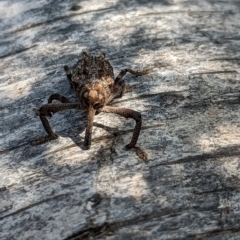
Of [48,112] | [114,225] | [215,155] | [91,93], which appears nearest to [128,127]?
[91,93]

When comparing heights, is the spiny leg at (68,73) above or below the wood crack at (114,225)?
above

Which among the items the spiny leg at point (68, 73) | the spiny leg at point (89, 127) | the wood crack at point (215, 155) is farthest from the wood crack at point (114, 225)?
the spiny leg at point (68, 73)

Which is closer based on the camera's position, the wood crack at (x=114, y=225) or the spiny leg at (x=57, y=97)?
the wood crack at (x=114, y=225)

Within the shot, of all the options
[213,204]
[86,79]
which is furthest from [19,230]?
[86,79]

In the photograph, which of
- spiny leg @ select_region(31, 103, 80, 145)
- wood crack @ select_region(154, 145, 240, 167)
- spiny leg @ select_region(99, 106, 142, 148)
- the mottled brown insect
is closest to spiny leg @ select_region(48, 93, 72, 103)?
the mottled brown insect

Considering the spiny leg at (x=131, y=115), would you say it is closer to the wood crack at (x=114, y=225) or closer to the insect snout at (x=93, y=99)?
the insect snout at (x=93, y=99)

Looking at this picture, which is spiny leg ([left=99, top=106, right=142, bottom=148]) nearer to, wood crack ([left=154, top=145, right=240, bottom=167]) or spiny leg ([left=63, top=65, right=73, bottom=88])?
wood crack ([left=154, top=145, right=240, bottom=167])

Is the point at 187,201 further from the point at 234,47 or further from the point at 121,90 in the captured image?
the point at 234,47
